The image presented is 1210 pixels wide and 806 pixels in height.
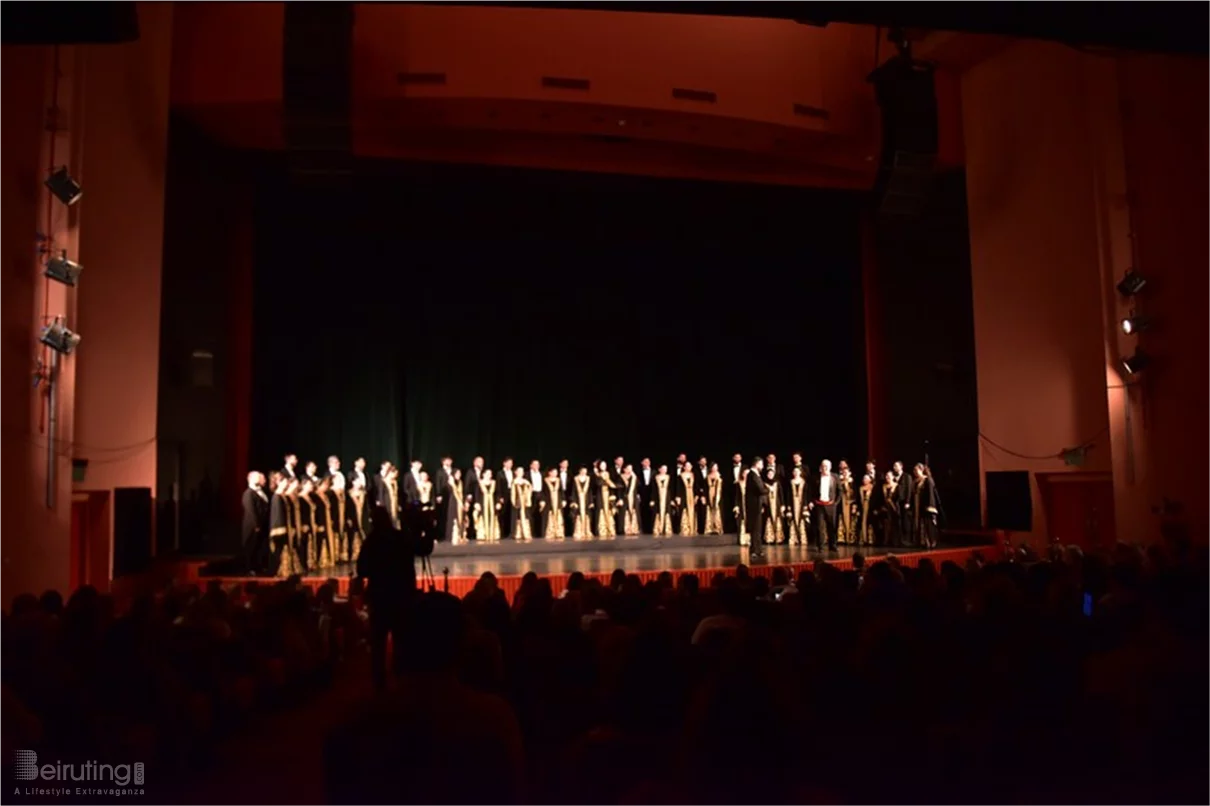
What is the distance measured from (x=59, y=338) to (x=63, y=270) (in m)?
0.69

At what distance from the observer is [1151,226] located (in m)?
10.5

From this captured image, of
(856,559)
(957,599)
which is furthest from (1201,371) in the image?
(957,599)

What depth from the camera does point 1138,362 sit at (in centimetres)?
1040

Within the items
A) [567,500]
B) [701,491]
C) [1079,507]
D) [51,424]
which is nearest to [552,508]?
[567,500]

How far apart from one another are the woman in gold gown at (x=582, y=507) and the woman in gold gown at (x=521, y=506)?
864 mm

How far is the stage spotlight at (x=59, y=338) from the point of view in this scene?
8062mm

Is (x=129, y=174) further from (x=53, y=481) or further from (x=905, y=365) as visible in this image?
(x=905, y=365)

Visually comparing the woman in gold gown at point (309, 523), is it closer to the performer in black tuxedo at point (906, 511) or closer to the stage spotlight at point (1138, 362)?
the performer in black tuxedo at point (906, 511)

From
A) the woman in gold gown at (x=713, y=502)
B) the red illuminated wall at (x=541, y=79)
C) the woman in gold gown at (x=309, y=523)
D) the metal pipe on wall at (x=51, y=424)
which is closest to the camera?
the metal pipe on wall at (x=51, y=424)

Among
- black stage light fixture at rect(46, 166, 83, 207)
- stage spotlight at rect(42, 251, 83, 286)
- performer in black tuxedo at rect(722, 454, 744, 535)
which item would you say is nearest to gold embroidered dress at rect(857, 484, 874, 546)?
performer in black tuxedo at rect(722, 454, 744, 535)

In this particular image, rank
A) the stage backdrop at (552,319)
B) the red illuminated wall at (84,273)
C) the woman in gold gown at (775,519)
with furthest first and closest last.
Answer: the woman in gold gown at (775,519), the stage backdrop at (552,319), the red illuminated wall at (84,273)

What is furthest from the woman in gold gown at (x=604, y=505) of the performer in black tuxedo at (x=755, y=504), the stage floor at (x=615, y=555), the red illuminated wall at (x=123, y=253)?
the red illuminated wall at (x=123, y=253)

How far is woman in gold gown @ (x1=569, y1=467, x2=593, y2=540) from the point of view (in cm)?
1418

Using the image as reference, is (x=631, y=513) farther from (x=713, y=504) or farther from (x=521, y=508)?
(x=521, y=508)
